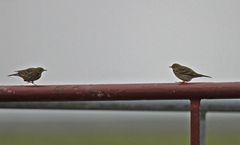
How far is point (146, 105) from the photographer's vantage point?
1403 mm

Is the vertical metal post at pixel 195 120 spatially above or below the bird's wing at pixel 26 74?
below

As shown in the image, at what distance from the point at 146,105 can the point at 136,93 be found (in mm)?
95

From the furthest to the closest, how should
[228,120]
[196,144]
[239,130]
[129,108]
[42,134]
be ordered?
[42,134] < [239,130] < [228,120] < [129,108] < [196,144]

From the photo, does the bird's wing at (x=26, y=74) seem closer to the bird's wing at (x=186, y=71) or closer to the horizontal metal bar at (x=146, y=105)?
the bird's wing at (x=186, y=71)

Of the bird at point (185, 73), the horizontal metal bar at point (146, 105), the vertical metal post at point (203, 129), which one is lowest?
the vertical metal post at point (203, 129)

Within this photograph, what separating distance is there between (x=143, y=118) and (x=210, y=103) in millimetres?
1250

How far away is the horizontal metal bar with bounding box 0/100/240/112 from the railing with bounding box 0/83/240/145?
0.04 metres

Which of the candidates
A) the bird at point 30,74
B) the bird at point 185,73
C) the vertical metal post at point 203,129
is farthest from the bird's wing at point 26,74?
the vertical metal post at point 203,129

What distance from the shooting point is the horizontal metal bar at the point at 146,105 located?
1341 millimetres

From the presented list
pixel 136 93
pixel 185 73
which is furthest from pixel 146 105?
pixel 185 73

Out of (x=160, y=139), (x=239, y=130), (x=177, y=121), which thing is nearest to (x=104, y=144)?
(x=160, y=139)

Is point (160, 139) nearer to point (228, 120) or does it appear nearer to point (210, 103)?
point (228, 120)

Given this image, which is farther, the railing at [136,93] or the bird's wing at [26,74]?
the bird's wing at [26,74]

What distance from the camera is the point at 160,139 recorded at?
7.22 ft
